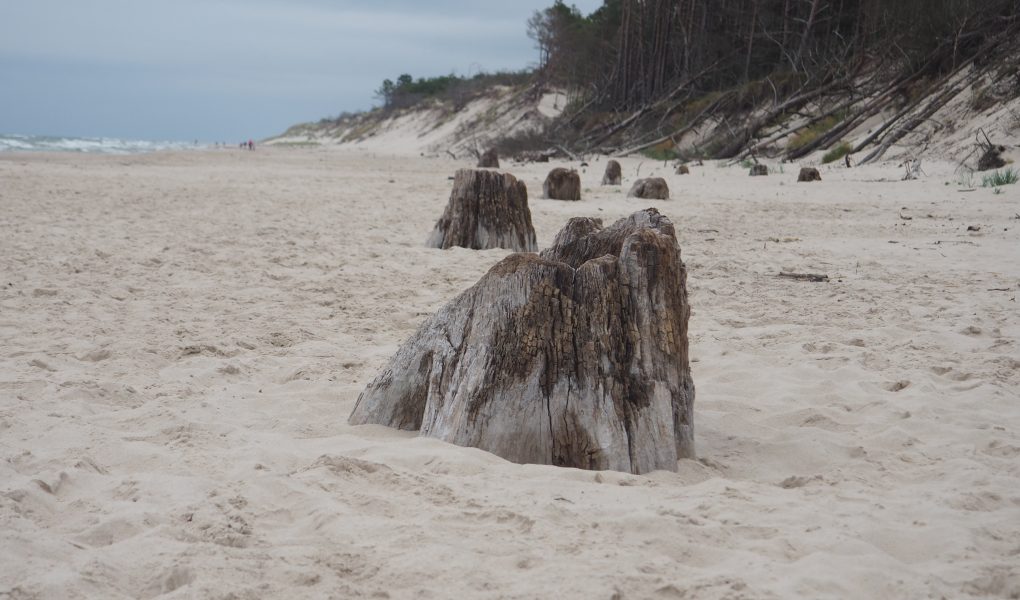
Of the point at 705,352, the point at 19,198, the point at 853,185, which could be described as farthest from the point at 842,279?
the point at 19,198

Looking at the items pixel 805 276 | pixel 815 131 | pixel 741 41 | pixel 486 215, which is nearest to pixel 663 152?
pixel 815 131

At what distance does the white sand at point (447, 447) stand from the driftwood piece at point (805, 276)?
156 millimetres

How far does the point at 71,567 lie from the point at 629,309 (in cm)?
219

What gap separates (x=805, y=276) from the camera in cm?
694

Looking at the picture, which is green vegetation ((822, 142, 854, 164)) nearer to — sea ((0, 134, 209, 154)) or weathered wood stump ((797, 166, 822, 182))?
weathered wood stump ((797, 166, 822, 182))

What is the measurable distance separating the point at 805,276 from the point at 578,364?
4277 millimetres

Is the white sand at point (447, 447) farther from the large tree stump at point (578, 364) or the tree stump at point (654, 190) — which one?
the tree stump at point (654, 190)

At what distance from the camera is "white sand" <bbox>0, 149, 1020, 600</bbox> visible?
2.35m

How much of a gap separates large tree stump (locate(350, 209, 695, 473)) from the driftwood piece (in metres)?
3.76

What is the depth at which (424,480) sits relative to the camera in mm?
3006

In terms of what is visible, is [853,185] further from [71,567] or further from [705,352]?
[71,567]

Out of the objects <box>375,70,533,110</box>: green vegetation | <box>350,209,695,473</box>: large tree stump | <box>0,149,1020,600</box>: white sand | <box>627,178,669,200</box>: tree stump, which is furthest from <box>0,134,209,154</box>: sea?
<box>350,209,695,473</box>: large tree stump

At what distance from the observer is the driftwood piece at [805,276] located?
682 centimetres

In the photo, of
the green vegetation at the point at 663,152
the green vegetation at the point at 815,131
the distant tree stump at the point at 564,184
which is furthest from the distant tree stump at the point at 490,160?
the distant tree stump at the point at 564,184
